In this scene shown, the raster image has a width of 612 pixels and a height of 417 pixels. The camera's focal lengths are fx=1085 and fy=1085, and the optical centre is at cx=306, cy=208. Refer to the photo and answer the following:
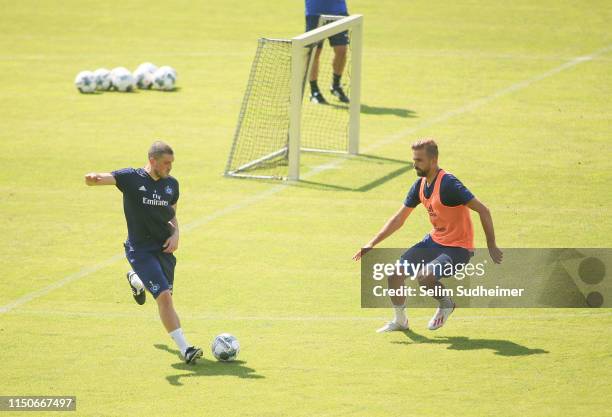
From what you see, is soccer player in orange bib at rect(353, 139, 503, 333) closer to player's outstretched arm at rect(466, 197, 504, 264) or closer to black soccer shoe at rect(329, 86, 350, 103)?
player's outstretched arm at rect(466, 197, 504, 264)

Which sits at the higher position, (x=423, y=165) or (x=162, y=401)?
(x=423, y=165)

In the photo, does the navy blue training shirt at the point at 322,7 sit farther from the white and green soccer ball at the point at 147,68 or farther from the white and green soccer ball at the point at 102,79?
the white and green soccer ball at the point at 102,79

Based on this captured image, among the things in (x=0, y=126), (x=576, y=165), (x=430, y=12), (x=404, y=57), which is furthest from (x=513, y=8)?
(x=0, y=126)

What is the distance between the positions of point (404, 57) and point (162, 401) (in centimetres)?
1834

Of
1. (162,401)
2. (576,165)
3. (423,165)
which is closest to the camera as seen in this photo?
(162,401)

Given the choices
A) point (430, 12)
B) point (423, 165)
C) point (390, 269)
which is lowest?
point (390, 269)

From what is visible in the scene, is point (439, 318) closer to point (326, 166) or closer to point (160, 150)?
point (160, 150)

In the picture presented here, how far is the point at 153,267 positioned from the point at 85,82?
14.3 m

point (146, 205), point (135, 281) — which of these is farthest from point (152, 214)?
point (135, 281)

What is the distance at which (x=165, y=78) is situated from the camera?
2444 centimetres

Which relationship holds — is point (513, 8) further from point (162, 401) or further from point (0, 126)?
point (162, 401)

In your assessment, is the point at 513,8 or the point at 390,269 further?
the point at 513,8

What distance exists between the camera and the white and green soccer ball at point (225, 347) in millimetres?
10617

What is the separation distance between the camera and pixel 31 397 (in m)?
9.89
